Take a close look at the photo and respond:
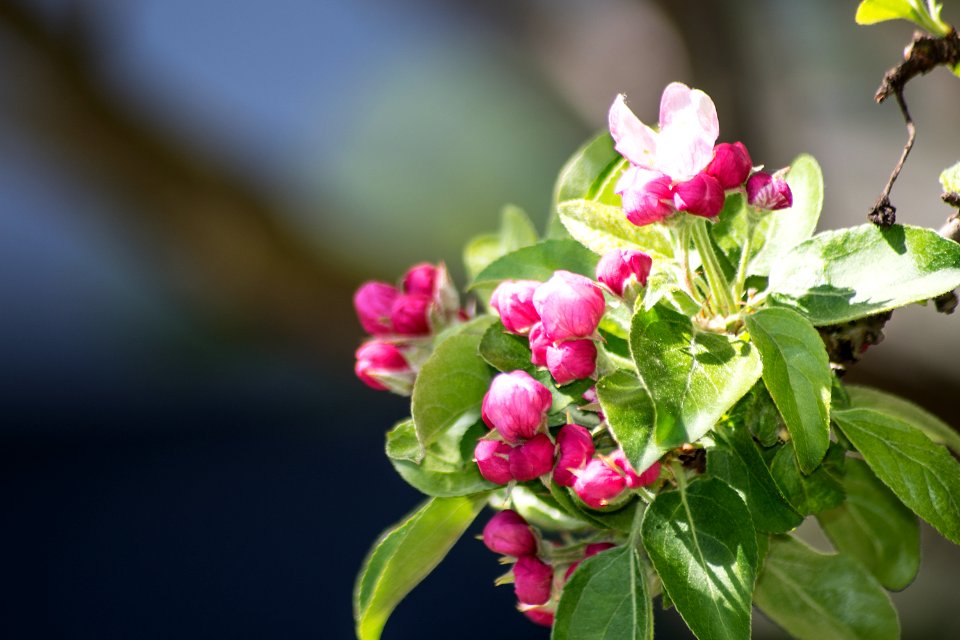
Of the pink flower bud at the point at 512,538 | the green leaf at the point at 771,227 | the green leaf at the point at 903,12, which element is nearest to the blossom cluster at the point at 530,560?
the pink flower bud at the point at 512,538

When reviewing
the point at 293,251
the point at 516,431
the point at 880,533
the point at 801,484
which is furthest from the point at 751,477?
the point at 293,251

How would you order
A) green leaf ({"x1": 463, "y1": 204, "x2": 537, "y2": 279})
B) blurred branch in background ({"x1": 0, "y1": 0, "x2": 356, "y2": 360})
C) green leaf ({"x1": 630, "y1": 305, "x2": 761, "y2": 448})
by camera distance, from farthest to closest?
blurred branch in background ({"x1": 0, "y1": 0, "x2": 356, "y2": 360})
green leaf ({"x1": 463, "y1": 204, "x2": 537, "y2": 279})
green leaf ({"x1": 630, "y1": 305, "x2": 761, "y2": 448})

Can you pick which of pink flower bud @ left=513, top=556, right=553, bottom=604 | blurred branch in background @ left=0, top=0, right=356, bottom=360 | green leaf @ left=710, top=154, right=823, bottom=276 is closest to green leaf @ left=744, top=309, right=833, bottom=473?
green leaf @ left=710, top=154, right=823, bottom=276

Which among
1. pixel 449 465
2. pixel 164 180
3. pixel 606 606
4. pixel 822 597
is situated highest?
pixel 164 180

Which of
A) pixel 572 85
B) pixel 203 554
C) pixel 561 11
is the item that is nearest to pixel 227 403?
pixel 203 554

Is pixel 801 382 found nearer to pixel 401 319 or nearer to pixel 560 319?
pixel 560 319

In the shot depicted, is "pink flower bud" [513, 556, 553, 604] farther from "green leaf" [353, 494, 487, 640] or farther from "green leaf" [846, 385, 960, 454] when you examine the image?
"green leaf" [846, 385, 960, 454]
